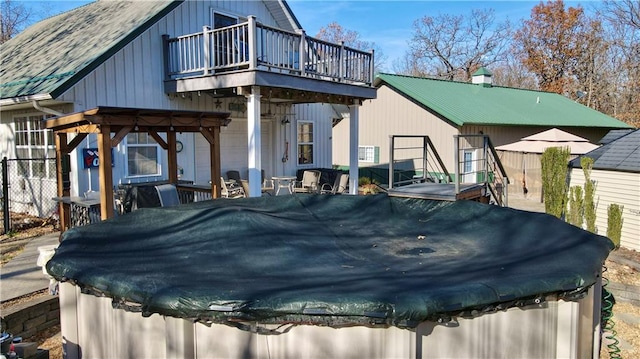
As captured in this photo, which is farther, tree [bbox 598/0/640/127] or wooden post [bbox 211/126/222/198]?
tree [bbox 598/0/640/127]

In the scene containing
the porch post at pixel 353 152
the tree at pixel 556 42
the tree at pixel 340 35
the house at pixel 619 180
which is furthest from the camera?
the tree at pixel 340 35

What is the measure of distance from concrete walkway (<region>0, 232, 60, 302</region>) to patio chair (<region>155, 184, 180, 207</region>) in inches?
72.2

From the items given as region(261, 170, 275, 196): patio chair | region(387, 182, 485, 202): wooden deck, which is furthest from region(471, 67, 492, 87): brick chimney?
region(387, 182, 485, 202): wooden deck

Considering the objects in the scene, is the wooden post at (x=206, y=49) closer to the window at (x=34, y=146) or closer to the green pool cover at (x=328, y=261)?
the window at (x=34, y=146)

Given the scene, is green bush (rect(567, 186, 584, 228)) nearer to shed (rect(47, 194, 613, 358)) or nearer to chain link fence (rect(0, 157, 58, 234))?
shed (rect(47, 194, 613, 358))

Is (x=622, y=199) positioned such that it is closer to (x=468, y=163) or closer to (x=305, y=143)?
(x=468, y=163)

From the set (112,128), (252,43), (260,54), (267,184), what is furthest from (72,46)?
(267,184)

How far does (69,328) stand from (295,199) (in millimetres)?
3075

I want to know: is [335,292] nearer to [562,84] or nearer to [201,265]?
[201,265]

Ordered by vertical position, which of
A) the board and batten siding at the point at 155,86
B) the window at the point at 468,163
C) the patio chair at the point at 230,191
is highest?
the board and batten siding at the point at 155,86

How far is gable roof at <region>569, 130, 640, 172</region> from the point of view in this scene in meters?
10.0

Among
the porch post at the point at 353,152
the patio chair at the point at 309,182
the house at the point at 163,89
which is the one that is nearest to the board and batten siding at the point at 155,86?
the house at the point at 163,89

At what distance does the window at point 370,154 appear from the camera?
18.1 meters

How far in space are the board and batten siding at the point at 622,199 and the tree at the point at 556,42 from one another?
2307 centimetres
